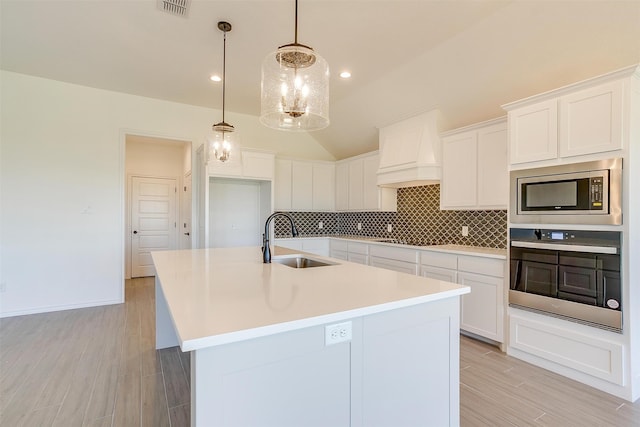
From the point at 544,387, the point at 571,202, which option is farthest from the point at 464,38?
the point at 544,387

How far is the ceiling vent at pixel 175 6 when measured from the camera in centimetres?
240

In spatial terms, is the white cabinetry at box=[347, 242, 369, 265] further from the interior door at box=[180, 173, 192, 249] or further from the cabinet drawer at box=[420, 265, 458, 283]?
the interior door at box=[180, 173, 192, 249]

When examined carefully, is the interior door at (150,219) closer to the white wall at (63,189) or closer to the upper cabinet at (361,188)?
the white wall at (63,189)

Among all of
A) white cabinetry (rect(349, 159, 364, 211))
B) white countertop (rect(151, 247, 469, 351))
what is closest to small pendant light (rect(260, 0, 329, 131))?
white countertop (rect(151, 247, 469, 351))

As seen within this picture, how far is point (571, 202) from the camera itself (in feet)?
7.73

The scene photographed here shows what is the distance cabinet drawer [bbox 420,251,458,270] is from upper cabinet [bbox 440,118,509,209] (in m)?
0.62

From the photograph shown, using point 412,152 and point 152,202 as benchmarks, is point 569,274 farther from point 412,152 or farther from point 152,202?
point 152,202

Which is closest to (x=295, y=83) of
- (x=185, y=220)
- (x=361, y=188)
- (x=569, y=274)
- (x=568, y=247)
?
(x=568, y=247)

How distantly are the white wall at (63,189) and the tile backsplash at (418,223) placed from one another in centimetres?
248

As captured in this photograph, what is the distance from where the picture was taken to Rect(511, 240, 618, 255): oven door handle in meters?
2.15

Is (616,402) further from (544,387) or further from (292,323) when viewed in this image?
(292,323)

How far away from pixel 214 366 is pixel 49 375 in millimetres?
2383

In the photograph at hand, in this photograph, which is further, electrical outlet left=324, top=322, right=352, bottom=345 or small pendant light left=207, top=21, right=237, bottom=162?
small pendant light left=207, top=21, right=237, bottom=162

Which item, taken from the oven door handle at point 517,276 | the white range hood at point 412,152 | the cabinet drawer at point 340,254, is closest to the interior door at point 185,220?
the cabinet drawer at point 340,254
